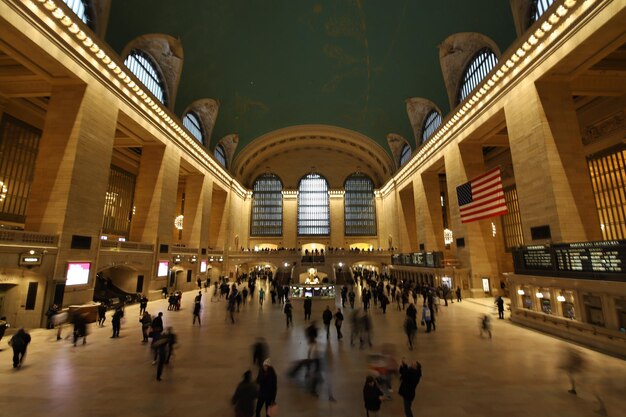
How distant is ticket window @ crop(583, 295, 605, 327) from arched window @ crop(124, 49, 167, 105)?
2286 centimetres

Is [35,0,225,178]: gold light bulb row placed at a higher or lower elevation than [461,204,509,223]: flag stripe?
higher

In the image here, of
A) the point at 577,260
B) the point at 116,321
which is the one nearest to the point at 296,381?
the point at 116,321

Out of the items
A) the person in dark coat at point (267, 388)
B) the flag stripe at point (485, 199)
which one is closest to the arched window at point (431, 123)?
the flag stripe at point (485, 199)

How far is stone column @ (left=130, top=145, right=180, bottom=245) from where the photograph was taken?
1844 cm

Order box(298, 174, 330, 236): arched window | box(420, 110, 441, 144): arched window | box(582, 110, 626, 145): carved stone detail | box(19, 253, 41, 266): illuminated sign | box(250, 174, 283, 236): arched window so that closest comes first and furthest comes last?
box(19, 253, 41, 266): illuminated sign → box(582, 110, 626, 145): carved stone detail → box(420, 110, 441, 144): arched window → box(250, 174, 283, 236): arched window → box(298, 174, 330, 236): arched window

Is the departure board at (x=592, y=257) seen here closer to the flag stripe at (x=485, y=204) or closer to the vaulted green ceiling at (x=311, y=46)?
the flag stripe at (x=485, y=204)

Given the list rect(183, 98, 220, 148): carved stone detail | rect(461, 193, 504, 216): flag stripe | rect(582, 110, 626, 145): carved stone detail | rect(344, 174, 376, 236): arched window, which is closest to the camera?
rect(461, 193, 504, 216): flag stripe

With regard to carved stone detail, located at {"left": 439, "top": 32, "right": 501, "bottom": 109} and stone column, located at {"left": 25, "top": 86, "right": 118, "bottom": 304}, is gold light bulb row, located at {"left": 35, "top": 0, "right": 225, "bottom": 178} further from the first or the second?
carved stone detail, located at {"left": 439, "top": 32, "right": 501, "bottom": 109}

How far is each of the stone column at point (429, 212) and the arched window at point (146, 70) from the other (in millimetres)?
21799

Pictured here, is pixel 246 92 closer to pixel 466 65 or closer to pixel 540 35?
pixel 466 65

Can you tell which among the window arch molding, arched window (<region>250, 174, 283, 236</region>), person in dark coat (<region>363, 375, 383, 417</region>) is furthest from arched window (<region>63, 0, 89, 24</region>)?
arched window (<region>250, 174, 283, 236</region>)

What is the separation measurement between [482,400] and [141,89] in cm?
1951

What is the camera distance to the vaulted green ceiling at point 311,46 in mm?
15969

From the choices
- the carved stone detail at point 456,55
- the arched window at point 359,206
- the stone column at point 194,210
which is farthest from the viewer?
the arched window at point 359,206
